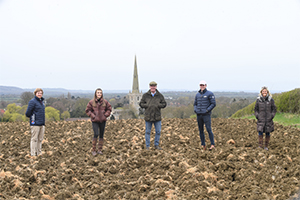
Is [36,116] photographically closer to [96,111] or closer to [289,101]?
[96,111]

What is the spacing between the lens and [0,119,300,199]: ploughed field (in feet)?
15.2

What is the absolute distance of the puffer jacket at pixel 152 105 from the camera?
23.0 feet

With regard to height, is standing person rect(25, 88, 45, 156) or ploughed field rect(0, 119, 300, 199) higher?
standing person rect(25, 88, 45, 156)

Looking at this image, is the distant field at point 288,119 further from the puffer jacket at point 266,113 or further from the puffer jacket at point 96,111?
the puffer jacket at point 96,111

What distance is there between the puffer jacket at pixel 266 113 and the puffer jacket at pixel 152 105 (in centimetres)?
293

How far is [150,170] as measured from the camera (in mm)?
5633

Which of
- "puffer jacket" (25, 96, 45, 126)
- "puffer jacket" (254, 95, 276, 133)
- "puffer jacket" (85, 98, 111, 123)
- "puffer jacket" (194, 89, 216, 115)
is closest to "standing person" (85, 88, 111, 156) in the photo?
"puffer jacket" (85, 98, 111, 123)

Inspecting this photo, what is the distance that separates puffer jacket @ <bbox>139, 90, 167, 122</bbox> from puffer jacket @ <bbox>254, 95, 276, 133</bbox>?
293cm

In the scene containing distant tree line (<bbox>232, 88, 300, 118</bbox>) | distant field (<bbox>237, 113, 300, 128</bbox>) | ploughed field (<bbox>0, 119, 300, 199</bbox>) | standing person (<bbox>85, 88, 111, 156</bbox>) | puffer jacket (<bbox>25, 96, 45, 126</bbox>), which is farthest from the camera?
distant tree line (<bbox>232, 88, 300, 118</bbox>)

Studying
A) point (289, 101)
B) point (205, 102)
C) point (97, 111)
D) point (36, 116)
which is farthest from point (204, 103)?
point (289, 101)

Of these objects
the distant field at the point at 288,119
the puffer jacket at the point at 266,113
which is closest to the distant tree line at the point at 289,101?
the distant field at the point at 288,119

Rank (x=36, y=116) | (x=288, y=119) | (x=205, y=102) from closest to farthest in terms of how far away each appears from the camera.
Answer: (x=36, y=116) → (x=205, y=102) → (x=288, y=119)

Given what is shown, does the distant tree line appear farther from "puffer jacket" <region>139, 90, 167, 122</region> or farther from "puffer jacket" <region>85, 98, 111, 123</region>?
"puffer jacket" <region>85, 98, 111, 123</region>

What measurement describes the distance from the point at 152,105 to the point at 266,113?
3424 mm
